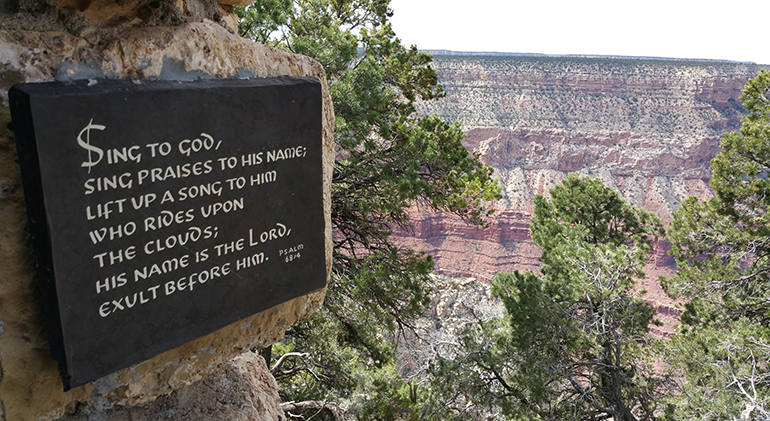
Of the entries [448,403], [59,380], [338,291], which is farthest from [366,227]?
[59,380]

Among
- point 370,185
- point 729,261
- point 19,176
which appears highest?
point 19,176

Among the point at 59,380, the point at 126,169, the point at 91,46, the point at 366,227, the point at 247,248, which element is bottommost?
the point at 366,227

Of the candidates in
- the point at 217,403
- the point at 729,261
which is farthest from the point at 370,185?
the point at 729,261

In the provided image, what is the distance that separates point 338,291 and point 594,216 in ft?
18.4

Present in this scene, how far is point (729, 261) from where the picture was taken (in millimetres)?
8492

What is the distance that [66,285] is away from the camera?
185 centimetres

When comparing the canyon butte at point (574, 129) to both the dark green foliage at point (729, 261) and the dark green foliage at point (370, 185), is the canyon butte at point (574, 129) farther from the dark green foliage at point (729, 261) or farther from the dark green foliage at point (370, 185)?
the dark green foliage at point (370, 185)

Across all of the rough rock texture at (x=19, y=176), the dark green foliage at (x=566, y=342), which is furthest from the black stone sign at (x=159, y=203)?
the dark green foliage at (x=566, y=342)

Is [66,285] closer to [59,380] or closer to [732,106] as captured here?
[59,380]

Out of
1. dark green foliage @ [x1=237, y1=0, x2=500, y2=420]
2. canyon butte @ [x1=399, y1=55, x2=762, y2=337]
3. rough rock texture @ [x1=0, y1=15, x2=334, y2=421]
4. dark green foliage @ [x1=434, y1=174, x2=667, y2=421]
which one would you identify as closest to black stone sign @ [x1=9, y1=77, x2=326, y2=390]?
rough rock texture @ [x1=0, y1=15, x2=334, y2=421]

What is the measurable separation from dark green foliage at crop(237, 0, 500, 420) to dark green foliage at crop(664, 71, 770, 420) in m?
3.89

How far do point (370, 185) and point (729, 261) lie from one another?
642 centimetres

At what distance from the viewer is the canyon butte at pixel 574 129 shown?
46.1m

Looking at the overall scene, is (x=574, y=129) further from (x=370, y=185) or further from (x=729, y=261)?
(x=370, y=185)
